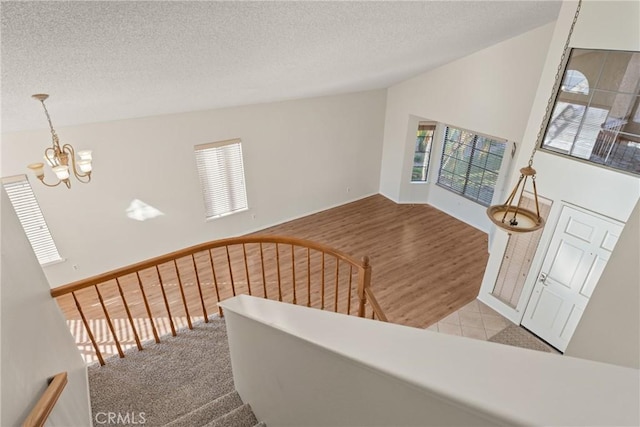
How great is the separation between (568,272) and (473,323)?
4.67ft

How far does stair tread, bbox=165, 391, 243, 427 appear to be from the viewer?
249 cm

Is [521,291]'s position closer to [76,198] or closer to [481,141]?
[481,141]

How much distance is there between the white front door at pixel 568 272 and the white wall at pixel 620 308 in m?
2.24

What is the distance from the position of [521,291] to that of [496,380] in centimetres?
485

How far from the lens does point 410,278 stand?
5.93m

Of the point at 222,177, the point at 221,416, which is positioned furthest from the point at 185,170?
the point at 221,416

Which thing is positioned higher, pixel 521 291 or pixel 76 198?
pixel 76 198

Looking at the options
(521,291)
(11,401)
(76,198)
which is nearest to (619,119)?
(521,291)

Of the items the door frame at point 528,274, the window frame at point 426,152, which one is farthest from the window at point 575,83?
the window frame at point 426,152

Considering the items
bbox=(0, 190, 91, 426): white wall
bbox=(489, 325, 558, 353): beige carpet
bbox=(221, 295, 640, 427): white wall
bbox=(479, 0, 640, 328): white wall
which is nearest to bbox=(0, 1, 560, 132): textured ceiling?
bbox=(479, 0, 640, 328): white wall

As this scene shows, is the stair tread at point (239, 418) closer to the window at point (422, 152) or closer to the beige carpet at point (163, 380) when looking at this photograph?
the beige carpet at point (163, 380)

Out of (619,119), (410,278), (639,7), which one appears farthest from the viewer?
(410,278)

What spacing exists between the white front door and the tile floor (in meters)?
0.39

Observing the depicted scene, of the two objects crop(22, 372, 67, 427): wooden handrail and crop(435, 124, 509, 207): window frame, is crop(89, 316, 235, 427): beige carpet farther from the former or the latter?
crop(435, 124, 509, 207): window frame
